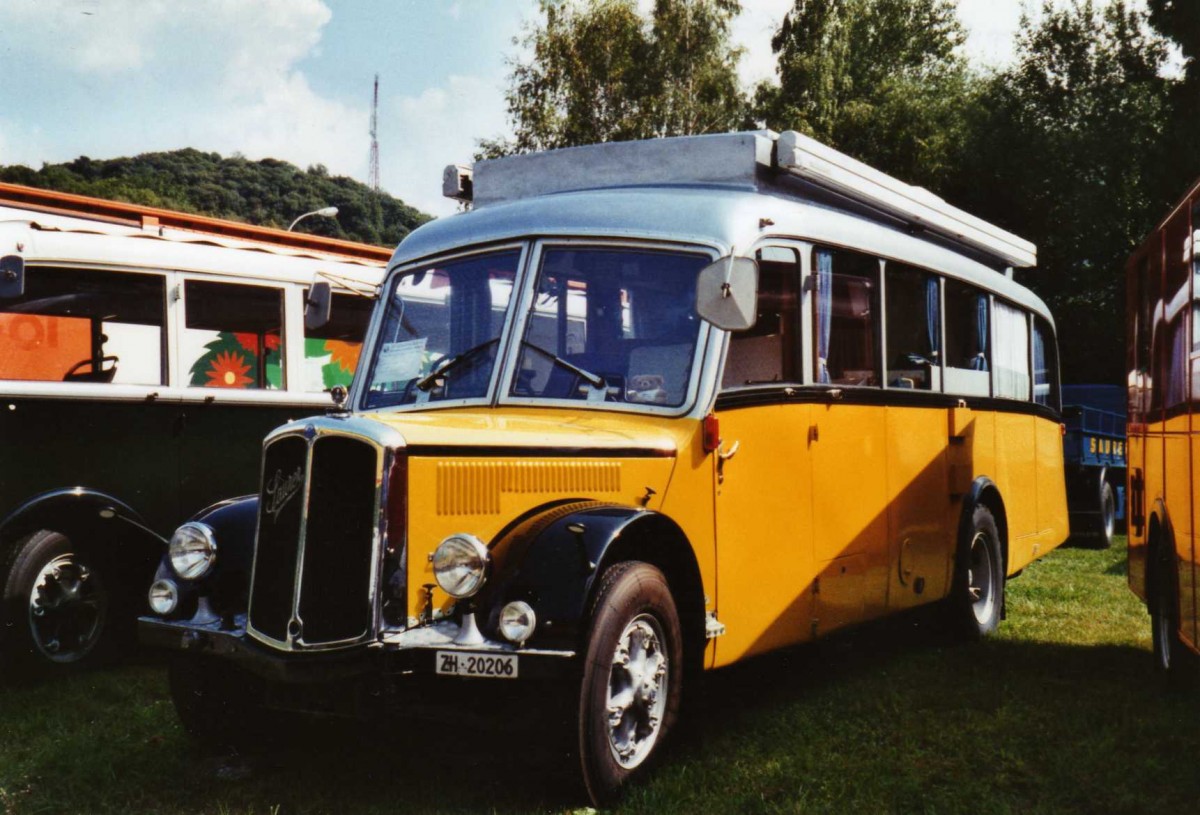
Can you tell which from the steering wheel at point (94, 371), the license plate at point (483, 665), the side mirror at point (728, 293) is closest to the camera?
the license plate at point (483, 665)

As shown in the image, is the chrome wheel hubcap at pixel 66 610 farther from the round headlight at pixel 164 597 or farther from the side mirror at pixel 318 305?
the round headlight at pixel 164 597

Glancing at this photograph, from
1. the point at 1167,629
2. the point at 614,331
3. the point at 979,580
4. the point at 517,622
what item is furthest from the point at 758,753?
the point at 979,580

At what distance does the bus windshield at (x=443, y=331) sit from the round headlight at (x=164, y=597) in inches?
55.8

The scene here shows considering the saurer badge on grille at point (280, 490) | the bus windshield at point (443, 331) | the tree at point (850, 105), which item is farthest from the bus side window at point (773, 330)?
the tree at point (850, 105)

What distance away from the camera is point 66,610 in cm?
754

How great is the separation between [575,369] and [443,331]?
779 millimetres

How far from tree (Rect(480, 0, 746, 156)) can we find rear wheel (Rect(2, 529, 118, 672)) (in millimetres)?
27917

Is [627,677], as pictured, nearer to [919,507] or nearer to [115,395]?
[919,507]

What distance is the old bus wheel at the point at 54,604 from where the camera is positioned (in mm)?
7195

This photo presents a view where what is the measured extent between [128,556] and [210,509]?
103 inches

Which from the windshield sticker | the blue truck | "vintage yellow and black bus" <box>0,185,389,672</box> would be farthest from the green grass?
the blue truck

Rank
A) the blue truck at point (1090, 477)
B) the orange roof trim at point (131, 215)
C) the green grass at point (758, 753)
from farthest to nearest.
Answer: the blue truck at point (1090, 477), the orange roof trim at point (131, 215), the green grass at point (758, 753)

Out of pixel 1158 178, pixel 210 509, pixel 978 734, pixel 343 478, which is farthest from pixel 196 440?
pixel 1158 178

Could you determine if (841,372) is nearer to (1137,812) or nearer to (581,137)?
(1137,812)
